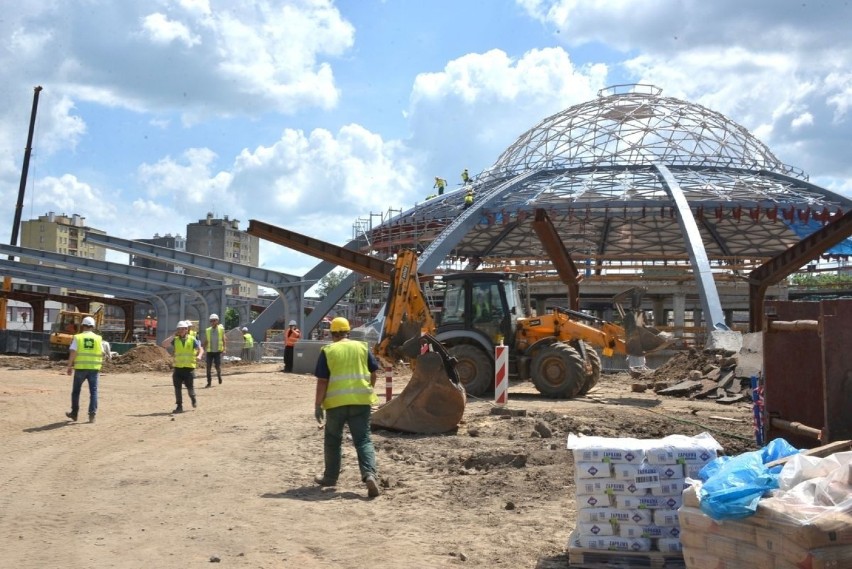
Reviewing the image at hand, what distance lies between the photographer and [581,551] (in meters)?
5.12

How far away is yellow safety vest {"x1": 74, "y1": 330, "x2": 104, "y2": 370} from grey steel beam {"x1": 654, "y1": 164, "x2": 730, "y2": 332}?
65.9 feet

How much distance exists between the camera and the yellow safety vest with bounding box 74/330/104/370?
12.1 meters

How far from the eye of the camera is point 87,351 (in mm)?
12180

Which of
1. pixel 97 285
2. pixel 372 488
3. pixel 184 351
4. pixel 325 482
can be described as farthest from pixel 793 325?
pixel 97 285

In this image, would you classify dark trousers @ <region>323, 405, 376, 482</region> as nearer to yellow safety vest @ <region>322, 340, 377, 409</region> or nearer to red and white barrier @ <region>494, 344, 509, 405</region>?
yellow safety vest @ <region>322, 340, 377, 409</region>

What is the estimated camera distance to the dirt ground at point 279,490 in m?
5.65

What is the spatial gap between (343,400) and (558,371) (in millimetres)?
9229

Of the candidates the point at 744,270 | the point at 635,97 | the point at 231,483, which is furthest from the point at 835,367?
the point at 635,97

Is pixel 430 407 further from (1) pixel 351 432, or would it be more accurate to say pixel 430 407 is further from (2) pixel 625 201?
(2) pixel 625 201

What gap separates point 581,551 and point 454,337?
1171cm

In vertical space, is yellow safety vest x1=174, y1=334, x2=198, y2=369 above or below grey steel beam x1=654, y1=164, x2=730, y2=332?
below

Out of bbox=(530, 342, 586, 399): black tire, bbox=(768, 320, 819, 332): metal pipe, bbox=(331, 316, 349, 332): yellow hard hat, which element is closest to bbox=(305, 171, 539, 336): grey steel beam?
bbox=(530, 342, 586, 399): black tire

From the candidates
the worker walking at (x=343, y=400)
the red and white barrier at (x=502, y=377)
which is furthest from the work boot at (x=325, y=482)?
the red and white barrier at (x=502, y=377)

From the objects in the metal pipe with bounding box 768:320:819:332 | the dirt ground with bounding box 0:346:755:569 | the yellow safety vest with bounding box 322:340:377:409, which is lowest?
the dirt ground with bounding box 0:346:755:569
